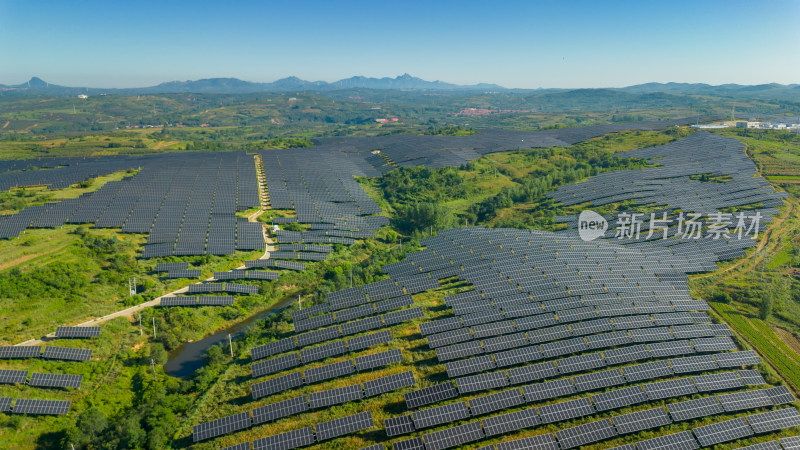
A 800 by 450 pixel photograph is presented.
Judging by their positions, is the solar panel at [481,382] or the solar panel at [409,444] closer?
the solar panel at [409,444]

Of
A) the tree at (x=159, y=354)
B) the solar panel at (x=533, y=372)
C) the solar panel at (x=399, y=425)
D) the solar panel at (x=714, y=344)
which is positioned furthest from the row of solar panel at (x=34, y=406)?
the solar panel at (x=714, y=344)

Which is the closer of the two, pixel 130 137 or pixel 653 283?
pixel 653 283

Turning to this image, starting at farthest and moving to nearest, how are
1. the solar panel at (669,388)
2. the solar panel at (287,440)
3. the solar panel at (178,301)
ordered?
the solar panel at (178,301) < the solar panel at (669,388) < the solar panel at (287,440)

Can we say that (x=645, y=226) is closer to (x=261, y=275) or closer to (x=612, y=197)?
(x=612, y=197)

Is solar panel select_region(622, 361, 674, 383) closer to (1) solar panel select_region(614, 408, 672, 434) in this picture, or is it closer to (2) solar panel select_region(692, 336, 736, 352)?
(1) solar panel select_region(614, 408, 672, 434)

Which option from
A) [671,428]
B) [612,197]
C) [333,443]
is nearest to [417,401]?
[333,443]

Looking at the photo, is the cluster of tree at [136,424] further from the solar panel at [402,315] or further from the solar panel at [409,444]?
the solar panel at [402,315]

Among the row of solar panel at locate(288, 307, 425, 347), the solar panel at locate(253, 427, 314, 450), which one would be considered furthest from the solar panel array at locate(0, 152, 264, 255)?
the solar panel at locate(253, 427, 314, 450)
